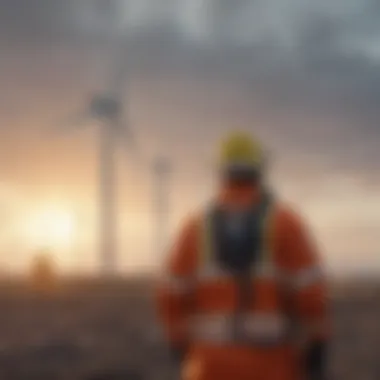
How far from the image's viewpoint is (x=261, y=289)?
888cm

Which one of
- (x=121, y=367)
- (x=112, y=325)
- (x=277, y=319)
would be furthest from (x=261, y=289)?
(x=112, y=325)

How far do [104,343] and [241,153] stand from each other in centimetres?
1732

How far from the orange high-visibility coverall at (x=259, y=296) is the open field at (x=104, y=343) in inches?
218

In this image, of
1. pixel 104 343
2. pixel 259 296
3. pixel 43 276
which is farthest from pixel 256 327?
pixel 43 276

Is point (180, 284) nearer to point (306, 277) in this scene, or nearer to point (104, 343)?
point (306, 277)

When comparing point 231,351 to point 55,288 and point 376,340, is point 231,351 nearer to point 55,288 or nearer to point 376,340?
point 376,340

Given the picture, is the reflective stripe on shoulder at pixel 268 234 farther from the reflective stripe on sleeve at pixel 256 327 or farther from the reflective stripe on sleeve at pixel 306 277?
the reflective stripe on sleeve at pixel 256 327

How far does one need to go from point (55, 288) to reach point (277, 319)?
53034 millimetres

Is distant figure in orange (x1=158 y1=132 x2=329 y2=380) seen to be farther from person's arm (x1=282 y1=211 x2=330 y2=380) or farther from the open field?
the open field

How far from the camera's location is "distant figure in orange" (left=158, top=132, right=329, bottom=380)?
887 cm

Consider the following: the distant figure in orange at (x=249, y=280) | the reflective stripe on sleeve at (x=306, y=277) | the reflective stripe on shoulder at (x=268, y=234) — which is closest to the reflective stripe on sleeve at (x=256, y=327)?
the distant figure in orange at (x=249, y=280)

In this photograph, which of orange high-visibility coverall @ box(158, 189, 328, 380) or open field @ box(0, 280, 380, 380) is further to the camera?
open field @ box(0, 280, 380, 380)

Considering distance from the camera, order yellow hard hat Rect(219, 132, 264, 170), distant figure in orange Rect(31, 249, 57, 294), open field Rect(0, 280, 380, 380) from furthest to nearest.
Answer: distant figure in orange Rect(31, 249, 57, 294), open field Rect(0, 280, 380, 380), yellow hard hat Rect(219, 132, 264, 170)

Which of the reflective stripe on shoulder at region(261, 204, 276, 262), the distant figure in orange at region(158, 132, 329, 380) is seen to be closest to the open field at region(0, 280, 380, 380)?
the distant figure in orange at region(158, 132, 329, 380)
